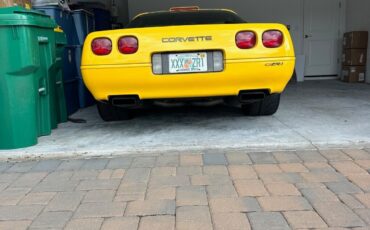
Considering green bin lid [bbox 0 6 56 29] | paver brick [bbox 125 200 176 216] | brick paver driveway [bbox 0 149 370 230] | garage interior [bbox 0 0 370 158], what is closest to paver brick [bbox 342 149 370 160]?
brick paver driveway [bbox 0 149 370 230]

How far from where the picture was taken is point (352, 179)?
274 cm

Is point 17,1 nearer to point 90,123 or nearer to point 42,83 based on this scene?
point 42,83

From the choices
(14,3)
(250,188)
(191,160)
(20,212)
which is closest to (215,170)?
(191,160)

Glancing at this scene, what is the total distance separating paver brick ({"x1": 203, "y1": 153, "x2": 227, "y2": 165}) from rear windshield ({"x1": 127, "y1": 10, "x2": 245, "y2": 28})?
176 cm

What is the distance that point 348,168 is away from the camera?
2.95m

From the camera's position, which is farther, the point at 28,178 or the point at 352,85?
the point at 352,85

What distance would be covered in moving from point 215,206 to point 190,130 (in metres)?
1.74

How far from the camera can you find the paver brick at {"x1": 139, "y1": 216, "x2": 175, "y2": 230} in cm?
215

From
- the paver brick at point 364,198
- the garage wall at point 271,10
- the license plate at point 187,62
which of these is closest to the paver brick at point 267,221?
the paver brick at point 364,198

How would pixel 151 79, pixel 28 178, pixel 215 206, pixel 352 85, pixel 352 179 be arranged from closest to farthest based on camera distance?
pixel 215 206 < pixel 352 179 < pixel 28 178 < pixel 151 79 < pixel 352 85

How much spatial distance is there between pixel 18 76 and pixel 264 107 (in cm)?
259

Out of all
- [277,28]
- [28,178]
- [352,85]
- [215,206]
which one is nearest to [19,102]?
[28,178]

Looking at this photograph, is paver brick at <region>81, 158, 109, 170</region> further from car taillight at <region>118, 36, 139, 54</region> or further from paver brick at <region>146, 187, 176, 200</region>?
car taillight at <region>118, 36, 139, 54</region>

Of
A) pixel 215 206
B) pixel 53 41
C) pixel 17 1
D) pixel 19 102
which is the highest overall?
pixel 17 1
